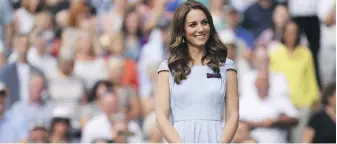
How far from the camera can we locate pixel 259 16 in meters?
9.52

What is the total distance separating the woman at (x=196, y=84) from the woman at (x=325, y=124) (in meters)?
4.89

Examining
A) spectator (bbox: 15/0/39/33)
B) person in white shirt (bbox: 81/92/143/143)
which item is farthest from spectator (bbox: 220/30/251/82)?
spectator (bbox: 15/0/39/33)

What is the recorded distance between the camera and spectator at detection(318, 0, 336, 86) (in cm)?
917

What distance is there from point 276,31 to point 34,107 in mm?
3079

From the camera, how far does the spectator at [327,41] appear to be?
30.1 feet

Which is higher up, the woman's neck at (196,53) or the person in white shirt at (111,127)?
the woman's neck at (196,53)

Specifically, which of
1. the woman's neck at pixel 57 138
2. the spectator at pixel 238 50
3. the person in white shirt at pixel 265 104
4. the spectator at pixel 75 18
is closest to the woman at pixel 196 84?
the person in white shirt at pixel 265 104

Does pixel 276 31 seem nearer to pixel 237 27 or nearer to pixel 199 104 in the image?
pixel 237 27

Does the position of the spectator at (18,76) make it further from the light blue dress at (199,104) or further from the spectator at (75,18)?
the light blue dress at (199,104)

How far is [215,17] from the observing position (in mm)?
9461

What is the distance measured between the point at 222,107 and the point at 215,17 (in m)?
5.81

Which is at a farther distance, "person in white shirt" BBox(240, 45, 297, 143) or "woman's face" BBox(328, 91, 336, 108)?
"person in white shirt" BBox(240, 45, 297, 143)

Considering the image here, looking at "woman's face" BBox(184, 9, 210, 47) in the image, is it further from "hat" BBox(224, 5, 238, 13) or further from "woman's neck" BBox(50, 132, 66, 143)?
"hat" BBox(224, 5, 238, 13)

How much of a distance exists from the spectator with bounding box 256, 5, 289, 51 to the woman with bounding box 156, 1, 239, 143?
569 cm
